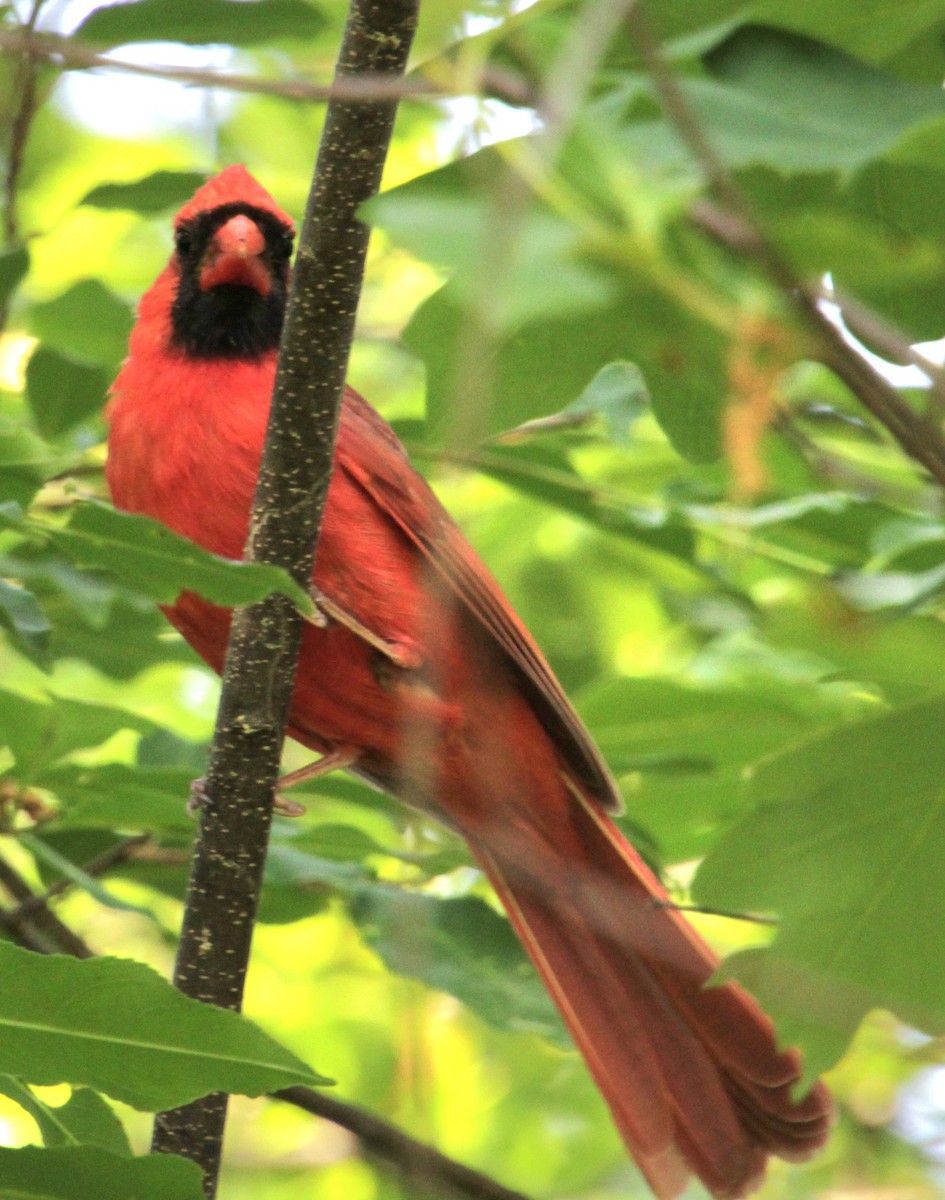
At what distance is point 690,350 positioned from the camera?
3.63 feet

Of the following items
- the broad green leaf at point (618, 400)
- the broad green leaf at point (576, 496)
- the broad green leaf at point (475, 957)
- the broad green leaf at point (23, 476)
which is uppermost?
the broad green leaf at point (618, 400)

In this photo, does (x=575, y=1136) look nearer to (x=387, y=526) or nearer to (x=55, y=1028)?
(x=387, y=526)

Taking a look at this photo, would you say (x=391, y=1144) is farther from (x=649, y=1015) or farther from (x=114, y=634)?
(x=114, y=634)

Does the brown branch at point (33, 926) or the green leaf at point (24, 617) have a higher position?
the green leaf at point (24, 617)

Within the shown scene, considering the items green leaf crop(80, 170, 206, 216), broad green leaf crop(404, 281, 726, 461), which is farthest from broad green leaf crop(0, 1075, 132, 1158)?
green leaf crop(80, 170, 206, 216)

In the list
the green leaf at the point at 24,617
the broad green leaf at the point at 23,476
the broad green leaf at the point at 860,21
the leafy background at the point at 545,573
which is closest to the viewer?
the leafy background at the point at 545,573

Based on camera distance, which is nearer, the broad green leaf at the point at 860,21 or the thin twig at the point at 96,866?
the broad green leaf at the point at 860,21

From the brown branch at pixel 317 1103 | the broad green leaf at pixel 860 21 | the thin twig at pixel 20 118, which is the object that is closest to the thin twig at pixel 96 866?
the brown branch at pixel 317 1103

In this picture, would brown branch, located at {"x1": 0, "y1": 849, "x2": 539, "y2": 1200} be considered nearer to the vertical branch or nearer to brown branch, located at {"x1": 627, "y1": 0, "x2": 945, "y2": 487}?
the vertical branch

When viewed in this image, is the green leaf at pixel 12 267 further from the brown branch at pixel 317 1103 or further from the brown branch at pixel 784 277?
the brown branch at pixel 784 277

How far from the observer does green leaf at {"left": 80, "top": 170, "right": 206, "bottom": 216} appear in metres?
3.03

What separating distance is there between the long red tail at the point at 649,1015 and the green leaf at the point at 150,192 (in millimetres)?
1399

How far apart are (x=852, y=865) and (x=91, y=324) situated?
2.41m

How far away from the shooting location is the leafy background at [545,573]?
1166mm
